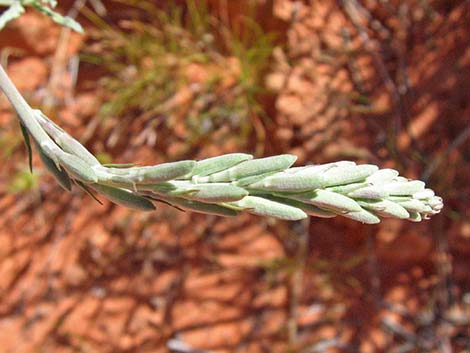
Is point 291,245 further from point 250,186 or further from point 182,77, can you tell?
point 250,186

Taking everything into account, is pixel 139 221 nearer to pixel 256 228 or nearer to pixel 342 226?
pixel 256 228

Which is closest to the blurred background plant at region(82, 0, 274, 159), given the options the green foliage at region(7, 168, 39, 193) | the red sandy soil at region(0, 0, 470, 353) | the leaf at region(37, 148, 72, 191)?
the red sandy soil at region(0, 0, 470, 353)

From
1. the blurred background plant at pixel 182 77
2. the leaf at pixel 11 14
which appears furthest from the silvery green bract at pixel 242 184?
the blurred background plant at pixel 182 77

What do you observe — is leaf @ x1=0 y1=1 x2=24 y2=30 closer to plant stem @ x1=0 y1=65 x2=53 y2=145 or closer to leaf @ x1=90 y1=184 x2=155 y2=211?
plant stem @ x1=0 y1=65 x2=53 y2=145

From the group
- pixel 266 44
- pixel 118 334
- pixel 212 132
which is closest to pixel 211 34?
pixel 266 44

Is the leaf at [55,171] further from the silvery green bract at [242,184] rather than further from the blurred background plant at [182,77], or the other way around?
the blurred background plant at [182,77]

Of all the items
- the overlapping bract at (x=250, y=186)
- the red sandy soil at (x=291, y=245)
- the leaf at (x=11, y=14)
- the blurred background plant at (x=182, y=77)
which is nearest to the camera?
the overlapping bract at (x=250, y=186)

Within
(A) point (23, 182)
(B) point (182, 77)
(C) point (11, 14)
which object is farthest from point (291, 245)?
(C) point (11, 14)
